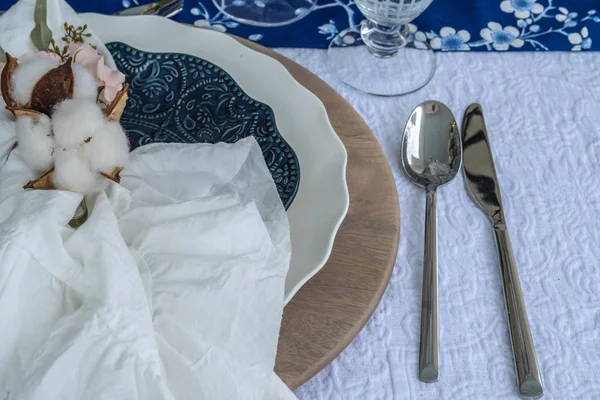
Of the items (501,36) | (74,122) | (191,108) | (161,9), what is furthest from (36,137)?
(501,36)

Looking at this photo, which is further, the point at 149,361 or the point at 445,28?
the point at 445,28

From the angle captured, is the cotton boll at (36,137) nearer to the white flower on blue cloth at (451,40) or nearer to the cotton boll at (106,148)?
the cotton boll at (106,148)

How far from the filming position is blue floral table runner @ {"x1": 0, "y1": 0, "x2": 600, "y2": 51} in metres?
0.48

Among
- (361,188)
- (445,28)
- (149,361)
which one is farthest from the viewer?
(445,28)

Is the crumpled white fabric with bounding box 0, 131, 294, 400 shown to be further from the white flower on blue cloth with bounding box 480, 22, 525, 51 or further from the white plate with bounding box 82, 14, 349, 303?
the white flower on blue cloth with bounding box 480, 22, 525, 51

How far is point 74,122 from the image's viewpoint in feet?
0.85

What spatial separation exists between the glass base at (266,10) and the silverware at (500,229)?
149 millimetres

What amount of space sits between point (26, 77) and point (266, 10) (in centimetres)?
26

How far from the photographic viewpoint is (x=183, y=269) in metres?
0.28

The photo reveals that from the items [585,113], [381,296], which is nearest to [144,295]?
[381,296]

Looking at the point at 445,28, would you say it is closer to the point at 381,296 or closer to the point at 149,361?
the point at 381,296

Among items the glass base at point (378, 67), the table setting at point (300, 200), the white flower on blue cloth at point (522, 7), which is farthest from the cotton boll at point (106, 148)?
the white flower on blue cloth at point (522, 7)

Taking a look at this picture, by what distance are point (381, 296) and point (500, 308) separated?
64 mm

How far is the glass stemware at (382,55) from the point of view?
0.44m
